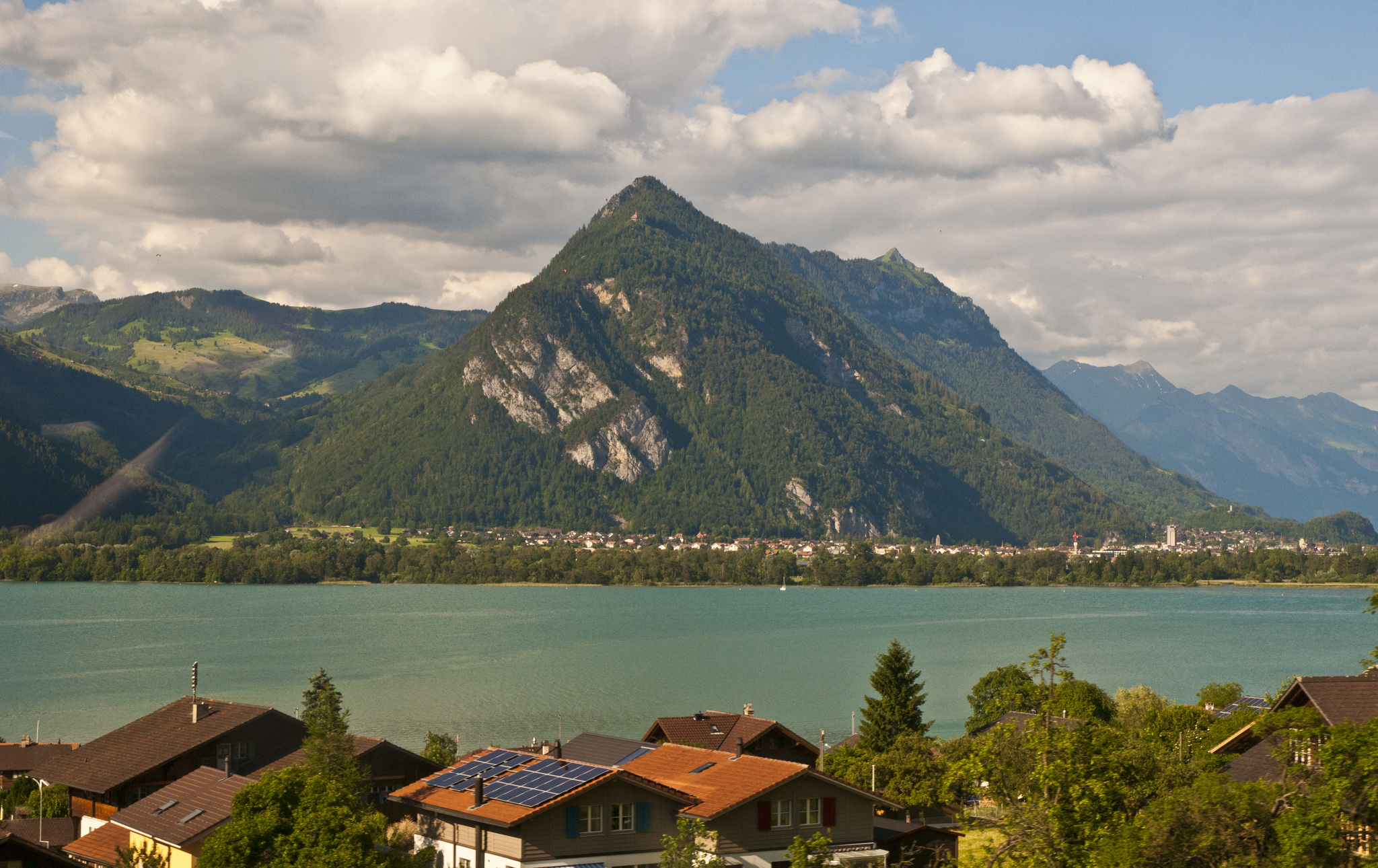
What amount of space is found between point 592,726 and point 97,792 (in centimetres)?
4411

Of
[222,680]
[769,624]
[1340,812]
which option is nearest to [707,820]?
[1340,812]

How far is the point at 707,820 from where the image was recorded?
35.4 metres

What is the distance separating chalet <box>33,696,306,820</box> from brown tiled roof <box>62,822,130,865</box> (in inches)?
126

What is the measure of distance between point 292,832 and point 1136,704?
189 feet

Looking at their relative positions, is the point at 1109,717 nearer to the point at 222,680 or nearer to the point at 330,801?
the point at 330,801

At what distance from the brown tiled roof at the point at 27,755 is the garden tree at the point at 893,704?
3476 cm

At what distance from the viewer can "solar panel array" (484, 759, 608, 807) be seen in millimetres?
34375

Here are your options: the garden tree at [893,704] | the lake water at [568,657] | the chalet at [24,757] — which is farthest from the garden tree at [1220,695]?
the chalet at [24,757]

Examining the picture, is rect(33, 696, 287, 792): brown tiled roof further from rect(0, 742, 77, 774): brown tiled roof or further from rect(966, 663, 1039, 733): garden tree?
rect(966, 663, 1039, 733): garden tree

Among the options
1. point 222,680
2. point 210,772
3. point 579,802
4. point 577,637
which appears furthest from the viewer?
point 577,637

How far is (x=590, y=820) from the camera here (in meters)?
34.5

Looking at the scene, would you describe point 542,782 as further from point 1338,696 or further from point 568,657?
point 568,657

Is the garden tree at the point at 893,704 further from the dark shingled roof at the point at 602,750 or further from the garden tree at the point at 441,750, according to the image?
the garden tree at the point at 441,750

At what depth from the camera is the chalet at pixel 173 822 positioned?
119ft
